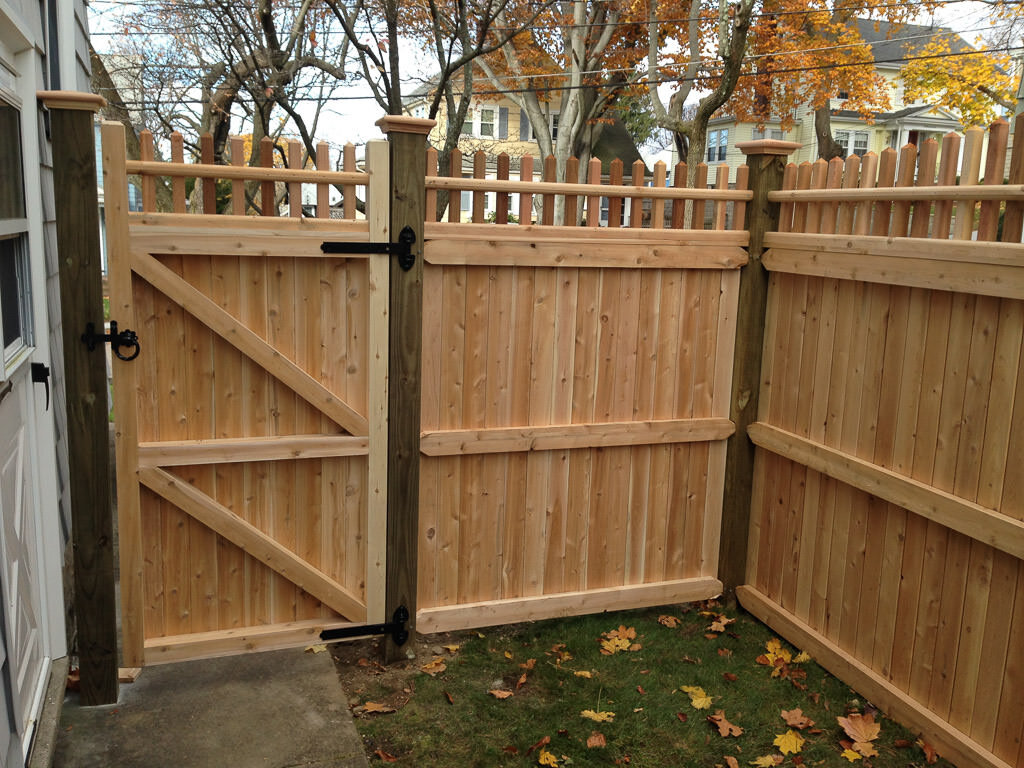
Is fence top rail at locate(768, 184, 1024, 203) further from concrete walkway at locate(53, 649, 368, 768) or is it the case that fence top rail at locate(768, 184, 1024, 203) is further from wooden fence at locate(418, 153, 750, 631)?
concrete walkway at locate(53, 649, 368, 768)

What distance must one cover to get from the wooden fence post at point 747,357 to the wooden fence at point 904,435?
0.07 m

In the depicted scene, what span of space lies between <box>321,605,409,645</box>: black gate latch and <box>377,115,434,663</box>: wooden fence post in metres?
0.03

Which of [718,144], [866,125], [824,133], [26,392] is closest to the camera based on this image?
[26,392]

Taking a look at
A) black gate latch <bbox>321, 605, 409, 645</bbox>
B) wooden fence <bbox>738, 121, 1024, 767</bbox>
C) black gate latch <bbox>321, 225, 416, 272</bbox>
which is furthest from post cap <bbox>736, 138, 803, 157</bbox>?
black gate latch <bbox>321, 605, 409, 645</bbox>

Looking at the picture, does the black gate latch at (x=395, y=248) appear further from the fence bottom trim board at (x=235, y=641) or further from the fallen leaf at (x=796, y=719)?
the fallen leaf at (x=796, y=719)

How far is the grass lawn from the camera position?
3.45m

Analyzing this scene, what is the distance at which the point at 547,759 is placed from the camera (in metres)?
3.35

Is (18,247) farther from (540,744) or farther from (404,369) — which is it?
(540,744)

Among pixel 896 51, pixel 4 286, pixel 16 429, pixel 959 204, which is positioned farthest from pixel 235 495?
pixel 896 51

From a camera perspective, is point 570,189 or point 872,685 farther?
point 570,189

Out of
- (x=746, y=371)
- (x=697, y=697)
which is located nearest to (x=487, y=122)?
(x=746, y=371)

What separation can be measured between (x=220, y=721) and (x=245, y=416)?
1231mm

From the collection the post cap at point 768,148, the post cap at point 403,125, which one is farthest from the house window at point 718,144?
the post cap at point 403,125

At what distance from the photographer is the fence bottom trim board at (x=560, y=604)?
4273 millimetres
